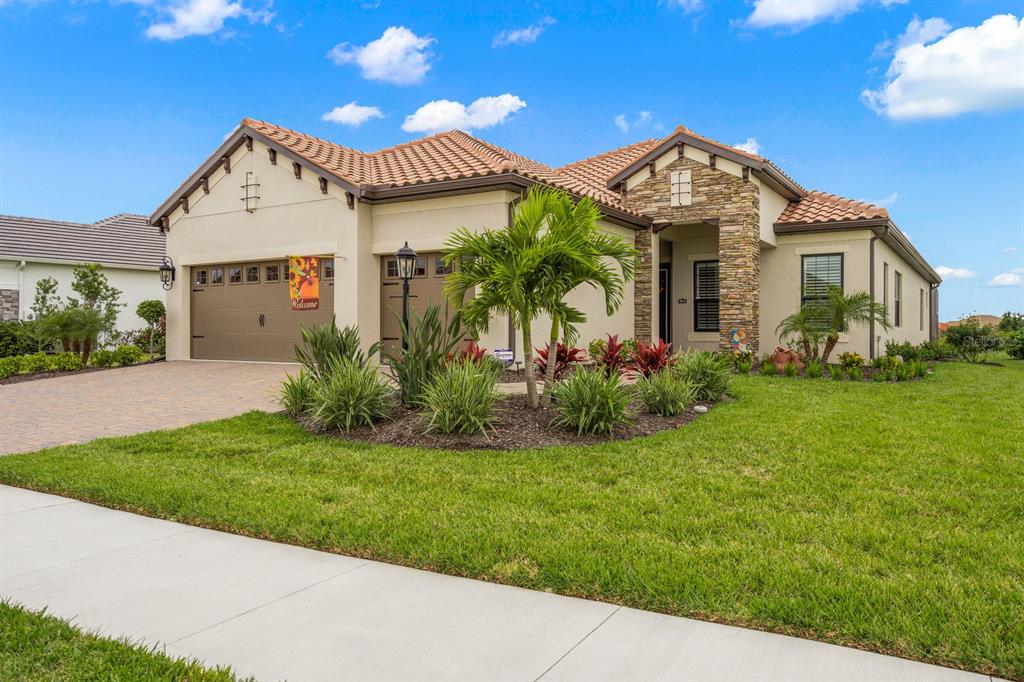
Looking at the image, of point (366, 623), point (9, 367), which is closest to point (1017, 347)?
point (366, 623)

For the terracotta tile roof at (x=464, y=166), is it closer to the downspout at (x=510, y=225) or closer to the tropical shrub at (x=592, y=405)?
the downspout at (x=510, y=225)

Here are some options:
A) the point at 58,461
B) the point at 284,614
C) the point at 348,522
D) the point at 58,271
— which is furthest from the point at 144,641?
the point at 58,271

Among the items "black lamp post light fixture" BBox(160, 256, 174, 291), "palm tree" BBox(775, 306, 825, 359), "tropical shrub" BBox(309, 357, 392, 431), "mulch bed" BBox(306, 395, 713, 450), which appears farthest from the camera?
"black lamp post light fixture" BBox(160, 256, 174, 291)

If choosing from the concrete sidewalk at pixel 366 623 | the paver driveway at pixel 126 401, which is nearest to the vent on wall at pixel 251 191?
the paver driveway at pixel 126 401

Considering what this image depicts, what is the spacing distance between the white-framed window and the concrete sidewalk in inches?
555

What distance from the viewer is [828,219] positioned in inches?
659

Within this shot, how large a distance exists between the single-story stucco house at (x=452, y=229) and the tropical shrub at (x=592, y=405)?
18.2ft

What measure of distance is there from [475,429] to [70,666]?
5.15 metres

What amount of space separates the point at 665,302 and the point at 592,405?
11825 millimetres

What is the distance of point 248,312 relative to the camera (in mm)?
17125

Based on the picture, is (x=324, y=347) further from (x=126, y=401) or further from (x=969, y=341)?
(x=969, y=341)

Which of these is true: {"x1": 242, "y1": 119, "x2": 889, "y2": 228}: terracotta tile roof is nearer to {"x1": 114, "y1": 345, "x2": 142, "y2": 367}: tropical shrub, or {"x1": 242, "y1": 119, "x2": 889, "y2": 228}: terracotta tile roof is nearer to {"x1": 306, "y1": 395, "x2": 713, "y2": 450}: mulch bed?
{"x1": 306, "y1": 395, "x2": 713, "y2": 450}: mulch bed

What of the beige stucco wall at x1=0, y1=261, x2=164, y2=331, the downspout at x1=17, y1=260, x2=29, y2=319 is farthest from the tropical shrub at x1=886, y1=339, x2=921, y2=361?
the downspout at x1=17, y1=260, x2=29, y2=319

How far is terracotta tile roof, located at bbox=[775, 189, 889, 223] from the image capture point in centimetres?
1647
